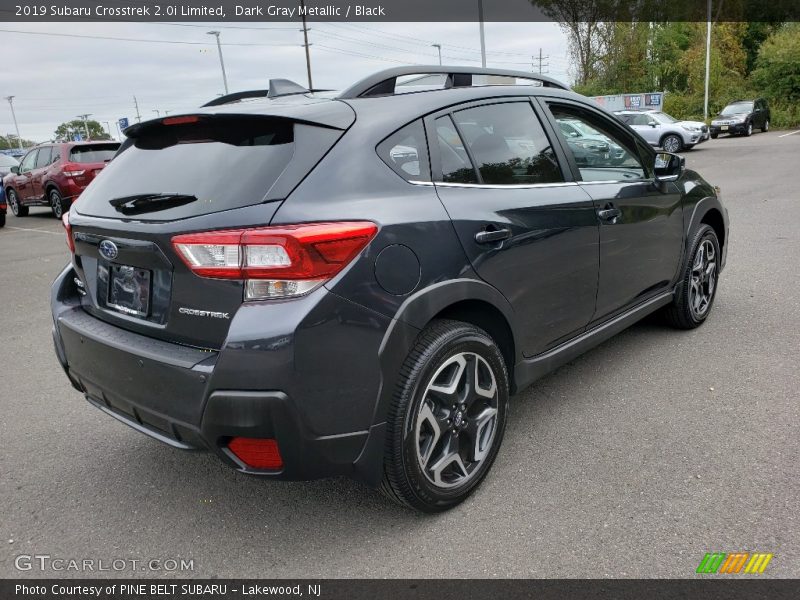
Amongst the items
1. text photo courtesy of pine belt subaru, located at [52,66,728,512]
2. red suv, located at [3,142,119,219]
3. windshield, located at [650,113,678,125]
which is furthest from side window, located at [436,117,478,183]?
windshield, located at [650,113,678,125]

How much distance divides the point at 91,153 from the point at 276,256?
13324mm

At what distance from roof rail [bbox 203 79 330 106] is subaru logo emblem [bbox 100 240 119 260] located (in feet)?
2.81

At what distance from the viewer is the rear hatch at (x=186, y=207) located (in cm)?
219

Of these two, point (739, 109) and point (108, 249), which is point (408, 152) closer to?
point (108, 249)

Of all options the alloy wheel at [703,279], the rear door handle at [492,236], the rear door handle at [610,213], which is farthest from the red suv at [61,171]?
the rear door handle at [492,236]

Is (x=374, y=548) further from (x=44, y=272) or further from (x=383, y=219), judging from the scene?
(x=44, y=272)

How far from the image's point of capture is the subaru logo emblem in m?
2.48

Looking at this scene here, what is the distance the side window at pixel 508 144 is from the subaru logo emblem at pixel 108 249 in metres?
1.49

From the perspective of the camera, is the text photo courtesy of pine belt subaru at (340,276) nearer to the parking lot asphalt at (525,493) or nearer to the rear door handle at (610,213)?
the rear door handle at (610,213)

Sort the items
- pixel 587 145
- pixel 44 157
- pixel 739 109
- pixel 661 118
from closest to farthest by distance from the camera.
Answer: pixel 587 145
pixel 44 157
pixel 661 118
pixel 739 109

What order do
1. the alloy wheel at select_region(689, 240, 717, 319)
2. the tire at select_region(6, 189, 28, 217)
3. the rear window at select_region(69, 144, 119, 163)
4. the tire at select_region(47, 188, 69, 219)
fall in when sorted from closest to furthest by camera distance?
the alloy wheel at select_region(689, 240, 717, 319) → the rear window at select_region(69, 144, 119, 163) → the tire at select_region(47, 188, 69, 219) → the tire at select_region(6, 189, 28, 217)

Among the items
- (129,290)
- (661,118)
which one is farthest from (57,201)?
(661,118)

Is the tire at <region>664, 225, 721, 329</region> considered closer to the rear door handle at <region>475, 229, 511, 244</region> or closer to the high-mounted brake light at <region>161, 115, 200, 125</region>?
the rear door handle at <region>475, 229, 511, 244</region>

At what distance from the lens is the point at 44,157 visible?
14.6 meters
